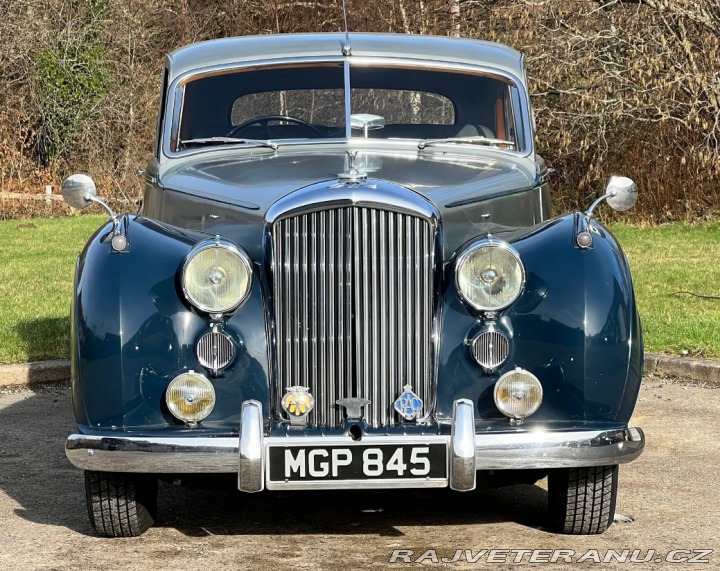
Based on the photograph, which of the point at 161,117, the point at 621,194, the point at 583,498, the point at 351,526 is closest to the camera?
the point at 583,498

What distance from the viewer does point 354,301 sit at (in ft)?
14.8

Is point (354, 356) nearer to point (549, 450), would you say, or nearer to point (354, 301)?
point (354, 301)

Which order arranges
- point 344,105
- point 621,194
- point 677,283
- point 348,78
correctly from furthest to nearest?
point 677,283, point 348,78, point 344,105, point 621,194

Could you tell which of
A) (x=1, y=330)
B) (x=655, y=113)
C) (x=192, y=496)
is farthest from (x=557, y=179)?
(x=192, y=496)

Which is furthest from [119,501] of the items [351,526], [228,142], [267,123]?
[267,123]

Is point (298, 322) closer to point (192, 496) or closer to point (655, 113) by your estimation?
point (192, 496)

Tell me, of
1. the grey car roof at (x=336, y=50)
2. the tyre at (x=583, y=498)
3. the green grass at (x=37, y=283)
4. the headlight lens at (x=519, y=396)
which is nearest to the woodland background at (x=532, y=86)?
the green grass at (x=37, y=283)

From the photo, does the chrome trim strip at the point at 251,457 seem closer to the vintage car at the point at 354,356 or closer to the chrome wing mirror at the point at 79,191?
the vintage car at the point at 354,356

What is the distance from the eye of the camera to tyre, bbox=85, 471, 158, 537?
4.73 meters

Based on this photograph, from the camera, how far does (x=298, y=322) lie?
4539 millimetres

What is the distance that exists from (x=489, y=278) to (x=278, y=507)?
4.80ft

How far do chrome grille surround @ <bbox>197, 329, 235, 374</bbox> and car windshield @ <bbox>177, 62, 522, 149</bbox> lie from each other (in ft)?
5.39

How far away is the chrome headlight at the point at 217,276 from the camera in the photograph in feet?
14.8

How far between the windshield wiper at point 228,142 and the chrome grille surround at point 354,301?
1.36m
